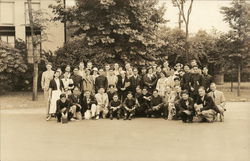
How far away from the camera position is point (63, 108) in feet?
40.7

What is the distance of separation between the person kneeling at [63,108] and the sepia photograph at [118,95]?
3 cm

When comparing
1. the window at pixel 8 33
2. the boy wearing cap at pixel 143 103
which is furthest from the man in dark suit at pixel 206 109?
the window at pixel 8 33

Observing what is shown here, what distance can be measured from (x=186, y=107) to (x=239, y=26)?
34.9ft

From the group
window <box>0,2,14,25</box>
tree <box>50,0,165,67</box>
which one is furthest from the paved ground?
window <box>0,2,14,25</box>

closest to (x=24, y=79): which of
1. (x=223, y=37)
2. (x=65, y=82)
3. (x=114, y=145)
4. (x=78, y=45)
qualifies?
(x=78, y=45)

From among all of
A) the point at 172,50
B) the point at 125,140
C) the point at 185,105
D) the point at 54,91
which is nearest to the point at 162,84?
the point at 185,105

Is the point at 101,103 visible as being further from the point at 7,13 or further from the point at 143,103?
the point at 7,13

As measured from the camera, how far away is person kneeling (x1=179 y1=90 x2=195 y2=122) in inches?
470

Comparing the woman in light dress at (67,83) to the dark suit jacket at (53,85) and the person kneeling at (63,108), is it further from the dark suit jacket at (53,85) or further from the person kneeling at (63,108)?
the person kneeling at (63,108)

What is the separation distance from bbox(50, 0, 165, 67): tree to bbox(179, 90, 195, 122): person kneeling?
786cm

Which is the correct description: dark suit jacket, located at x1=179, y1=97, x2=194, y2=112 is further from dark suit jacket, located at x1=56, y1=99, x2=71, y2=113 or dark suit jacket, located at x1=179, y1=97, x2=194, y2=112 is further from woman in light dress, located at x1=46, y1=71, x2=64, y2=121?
woman in light dress, located at x1=46, y1=71, x2=64, y2=121

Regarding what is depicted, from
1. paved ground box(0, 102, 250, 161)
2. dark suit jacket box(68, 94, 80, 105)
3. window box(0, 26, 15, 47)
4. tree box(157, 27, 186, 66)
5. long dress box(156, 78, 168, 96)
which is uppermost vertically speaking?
window box(0, 26, 15, 47)

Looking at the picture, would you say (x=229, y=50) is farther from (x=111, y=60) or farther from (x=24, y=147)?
(x=24, y=147)

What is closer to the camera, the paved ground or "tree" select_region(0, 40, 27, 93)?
the paved ground
